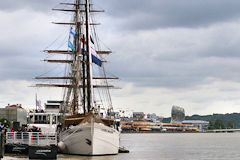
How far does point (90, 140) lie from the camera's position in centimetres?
4450

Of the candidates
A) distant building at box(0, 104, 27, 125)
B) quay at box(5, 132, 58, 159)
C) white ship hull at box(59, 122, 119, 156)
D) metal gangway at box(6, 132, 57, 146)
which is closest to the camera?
quay at box(5, 132, 58, 159)

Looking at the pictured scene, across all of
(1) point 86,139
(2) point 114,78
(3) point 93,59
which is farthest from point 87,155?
(2) point 114,78

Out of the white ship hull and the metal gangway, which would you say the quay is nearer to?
the metal gangway

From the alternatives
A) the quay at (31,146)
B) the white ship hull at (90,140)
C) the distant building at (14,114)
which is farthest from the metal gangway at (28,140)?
the distant building at (14,114)

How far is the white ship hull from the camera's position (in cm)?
4450

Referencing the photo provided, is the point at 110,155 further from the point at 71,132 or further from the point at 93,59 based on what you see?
the point at 93,59

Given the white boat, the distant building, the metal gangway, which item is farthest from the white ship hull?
the distant building

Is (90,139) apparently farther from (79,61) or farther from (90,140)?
(79,61)

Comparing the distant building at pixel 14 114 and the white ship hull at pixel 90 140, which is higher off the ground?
the distant building at pixel 14 114

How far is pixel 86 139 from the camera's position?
44.8m

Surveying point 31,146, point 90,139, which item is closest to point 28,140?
point 31,146

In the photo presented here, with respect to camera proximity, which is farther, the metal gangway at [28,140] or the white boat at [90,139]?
the white boat at [90,139]

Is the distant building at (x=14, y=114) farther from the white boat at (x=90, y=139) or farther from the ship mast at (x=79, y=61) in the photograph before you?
the white boat at (x=90, y=139)

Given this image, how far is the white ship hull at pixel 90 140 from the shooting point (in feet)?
146
